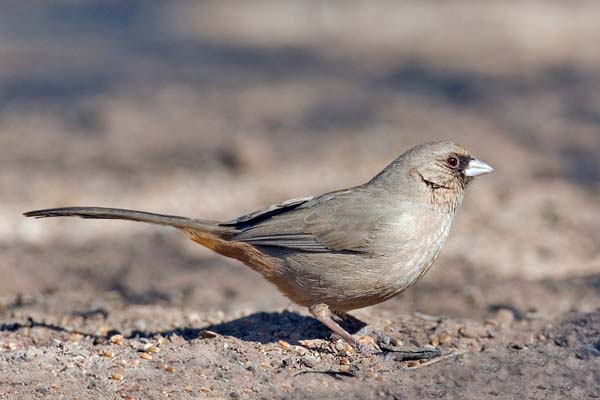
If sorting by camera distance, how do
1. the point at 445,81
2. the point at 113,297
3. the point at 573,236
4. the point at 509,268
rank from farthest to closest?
the point at 445,81, the point at 573,236, the point at 509,268, the point at 113,297

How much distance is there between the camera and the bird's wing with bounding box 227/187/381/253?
5.22m

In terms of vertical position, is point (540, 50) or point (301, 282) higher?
point (540, 50)

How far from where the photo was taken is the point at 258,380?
4621 millimetres

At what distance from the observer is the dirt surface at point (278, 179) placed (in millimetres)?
4879

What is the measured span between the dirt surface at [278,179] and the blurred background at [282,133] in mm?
33

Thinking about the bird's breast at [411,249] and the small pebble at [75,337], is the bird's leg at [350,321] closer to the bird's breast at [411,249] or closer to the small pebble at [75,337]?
the bird's breast at [411,249]

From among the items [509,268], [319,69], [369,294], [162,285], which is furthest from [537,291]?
[319,69]

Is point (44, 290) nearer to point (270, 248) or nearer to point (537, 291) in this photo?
point (270, 248)

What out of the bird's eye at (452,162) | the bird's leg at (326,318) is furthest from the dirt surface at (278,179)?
the bird's eye at (452,162)

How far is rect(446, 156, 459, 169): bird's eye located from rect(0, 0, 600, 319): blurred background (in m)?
1.45

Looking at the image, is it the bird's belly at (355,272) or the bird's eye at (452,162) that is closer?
the bird's belly at (355,272)

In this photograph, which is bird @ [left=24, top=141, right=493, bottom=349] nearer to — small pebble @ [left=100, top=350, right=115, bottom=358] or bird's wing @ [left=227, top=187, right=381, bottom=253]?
bird's wing @ [left=227, top=187, right=381, bottom=253]

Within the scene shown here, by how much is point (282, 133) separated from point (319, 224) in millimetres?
4749

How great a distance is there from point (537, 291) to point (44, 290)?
369 cm
